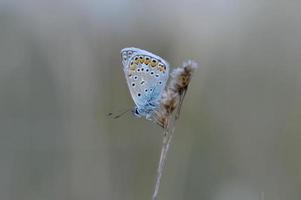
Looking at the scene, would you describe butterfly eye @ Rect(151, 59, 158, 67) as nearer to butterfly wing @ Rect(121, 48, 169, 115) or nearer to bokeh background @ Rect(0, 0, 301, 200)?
butterfly wing @ Rect(121, 48, 169, 115)

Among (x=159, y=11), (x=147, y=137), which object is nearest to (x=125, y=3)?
(x=159, y=11)

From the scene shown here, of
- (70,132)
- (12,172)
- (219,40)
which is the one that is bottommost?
(12,172)

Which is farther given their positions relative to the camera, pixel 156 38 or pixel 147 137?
pixel 156 38

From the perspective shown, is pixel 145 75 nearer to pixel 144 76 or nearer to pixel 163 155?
pixel 144 76

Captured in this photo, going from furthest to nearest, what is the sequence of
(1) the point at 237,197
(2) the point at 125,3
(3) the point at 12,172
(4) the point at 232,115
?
(2) the point at 125,3
(4) the point at 232,115
(3) the point at 12,172
(1) the point at 237,197

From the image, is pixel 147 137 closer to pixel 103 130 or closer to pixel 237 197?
pixel 103 130

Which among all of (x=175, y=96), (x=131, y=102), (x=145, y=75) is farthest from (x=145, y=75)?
(x=131, y=102)

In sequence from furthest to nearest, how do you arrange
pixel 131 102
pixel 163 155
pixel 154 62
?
1. pixel 131 102
2. pixel 154 62
3. pixel 163 155
